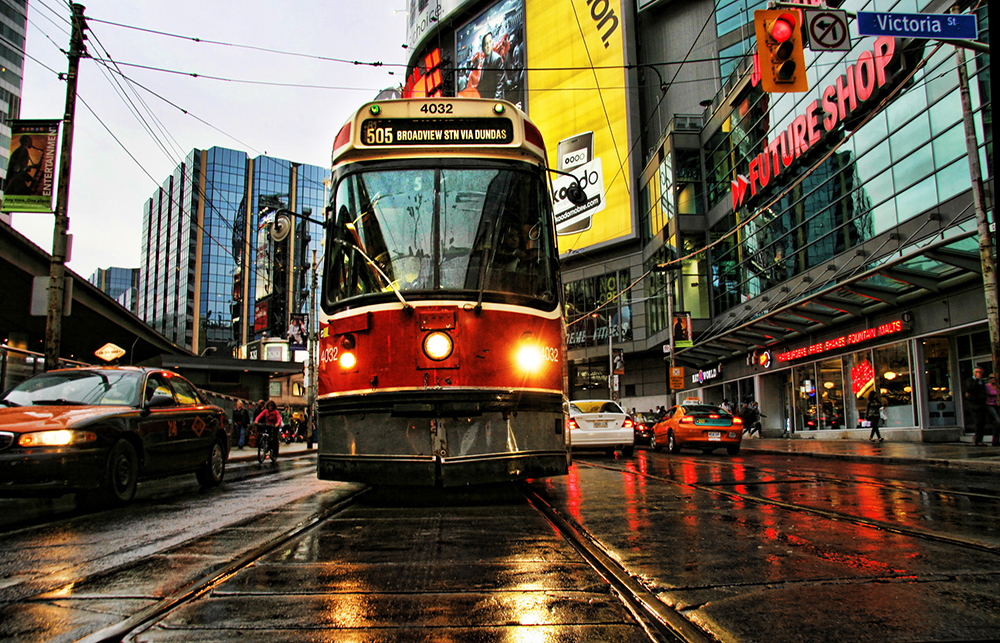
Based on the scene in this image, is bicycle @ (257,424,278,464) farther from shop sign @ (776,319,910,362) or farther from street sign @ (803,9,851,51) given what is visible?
shop sign @ (776,319,910,362)

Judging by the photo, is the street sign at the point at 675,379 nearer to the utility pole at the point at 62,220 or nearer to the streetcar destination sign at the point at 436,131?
the utility pole at the point at 62,220

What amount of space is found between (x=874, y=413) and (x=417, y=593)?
71.9ft

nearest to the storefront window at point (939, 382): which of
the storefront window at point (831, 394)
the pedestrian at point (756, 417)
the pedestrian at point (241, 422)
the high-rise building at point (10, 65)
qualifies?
the storefront window at point (831, 394)

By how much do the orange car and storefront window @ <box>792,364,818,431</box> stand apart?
10.6 metres

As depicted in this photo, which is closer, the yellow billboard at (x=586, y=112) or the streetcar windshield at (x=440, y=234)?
the streetcar windshield at (x=440, y=234)

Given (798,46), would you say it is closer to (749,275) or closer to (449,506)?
(449,506)

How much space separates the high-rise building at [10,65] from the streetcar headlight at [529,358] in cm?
7915

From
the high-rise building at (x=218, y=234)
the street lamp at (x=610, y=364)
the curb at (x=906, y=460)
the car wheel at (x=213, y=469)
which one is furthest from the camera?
the high-rise building at (x=218, y=234)

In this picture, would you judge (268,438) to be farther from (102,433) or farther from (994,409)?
(994,409)

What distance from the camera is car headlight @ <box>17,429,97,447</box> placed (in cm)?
747

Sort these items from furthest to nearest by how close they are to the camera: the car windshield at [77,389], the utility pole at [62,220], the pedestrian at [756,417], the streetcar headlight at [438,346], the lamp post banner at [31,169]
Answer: the pedestrian at [756,417]
the utility pole at [62,220]
the lamp post banner at [31,169]
the car windshield at [77,389]
the streetcar headlight at [438,346]

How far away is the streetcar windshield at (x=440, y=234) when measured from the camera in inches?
283

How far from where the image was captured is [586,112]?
189ft

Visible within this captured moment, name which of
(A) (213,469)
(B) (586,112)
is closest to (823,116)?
(A) (213,469)
